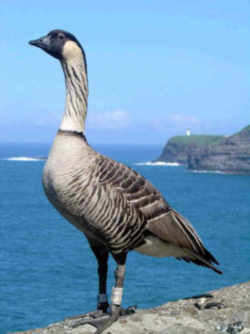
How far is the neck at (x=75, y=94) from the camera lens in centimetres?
905

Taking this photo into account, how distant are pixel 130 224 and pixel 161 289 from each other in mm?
71692

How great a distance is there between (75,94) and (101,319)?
3830mm

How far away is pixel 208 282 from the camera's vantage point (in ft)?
283

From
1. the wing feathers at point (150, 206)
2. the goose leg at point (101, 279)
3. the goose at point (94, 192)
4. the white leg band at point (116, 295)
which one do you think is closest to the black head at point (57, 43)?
the goose at point (94, 192)

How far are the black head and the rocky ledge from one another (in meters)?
4.59

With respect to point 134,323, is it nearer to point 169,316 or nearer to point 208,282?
point 169,316

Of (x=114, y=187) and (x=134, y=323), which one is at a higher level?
(x=114, y=187)

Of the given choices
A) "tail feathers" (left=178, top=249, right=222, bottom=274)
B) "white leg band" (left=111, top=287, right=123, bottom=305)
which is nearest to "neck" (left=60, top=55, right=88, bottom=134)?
"white leg band" (left=111, top=287, right=123, bottom=305)

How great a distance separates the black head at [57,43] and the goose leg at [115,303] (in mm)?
3397

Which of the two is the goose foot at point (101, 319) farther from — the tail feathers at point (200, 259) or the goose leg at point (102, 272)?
the tail feathers at point (200, 259)

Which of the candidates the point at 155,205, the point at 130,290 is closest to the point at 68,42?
the point at 155,205

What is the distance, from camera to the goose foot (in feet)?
31.3

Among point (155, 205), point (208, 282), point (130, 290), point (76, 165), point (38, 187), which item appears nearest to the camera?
point (76, 165)

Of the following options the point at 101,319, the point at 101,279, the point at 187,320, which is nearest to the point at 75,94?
the point at 101,279
